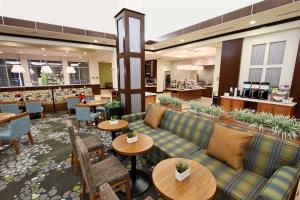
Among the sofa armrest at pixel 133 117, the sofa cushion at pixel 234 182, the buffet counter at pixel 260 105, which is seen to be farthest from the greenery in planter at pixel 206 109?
the buffet counter at pixel 260 105

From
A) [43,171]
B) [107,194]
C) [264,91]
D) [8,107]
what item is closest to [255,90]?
[264,91]

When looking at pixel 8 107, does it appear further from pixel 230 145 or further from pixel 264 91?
pixel 264 91

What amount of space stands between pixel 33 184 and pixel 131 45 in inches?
→ 131

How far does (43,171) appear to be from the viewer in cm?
244

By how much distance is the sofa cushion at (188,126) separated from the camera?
2.33 metres

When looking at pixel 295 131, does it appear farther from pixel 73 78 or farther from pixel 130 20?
pixel 73 78

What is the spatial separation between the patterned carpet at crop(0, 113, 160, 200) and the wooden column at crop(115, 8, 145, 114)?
1239mm

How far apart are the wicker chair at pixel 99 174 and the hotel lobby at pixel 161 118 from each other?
1 cm

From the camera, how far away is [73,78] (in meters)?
11.9

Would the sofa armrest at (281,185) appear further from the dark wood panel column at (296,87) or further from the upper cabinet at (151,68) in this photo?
the upper cabinet at (151,68)

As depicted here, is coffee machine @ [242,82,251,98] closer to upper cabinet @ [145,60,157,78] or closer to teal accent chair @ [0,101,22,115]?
teal accent chair @ [0,101,22,115]

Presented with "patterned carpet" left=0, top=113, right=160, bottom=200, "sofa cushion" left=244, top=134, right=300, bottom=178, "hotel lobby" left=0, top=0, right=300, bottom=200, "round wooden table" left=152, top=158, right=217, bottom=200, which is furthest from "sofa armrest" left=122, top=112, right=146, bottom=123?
"sofa cushion" left=244, top=134, right=300, bottom=178

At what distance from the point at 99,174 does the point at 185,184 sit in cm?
103

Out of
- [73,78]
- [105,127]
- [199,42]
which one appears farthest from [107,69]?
[105,127]
